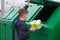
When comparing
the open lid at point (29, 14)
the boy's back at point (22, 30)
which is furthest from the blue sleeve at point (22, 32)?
the open lid at point (29, 14)

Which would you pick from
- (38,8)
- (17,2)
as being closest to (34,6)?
(38,8)

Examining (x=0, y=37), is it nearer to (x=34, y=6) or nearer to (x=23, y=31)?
(x=34, y=6)

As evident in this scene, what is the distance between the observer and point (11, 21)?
15.1ft

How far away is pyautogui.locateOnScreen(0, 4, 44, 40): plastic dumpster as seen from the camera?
4.45 metres

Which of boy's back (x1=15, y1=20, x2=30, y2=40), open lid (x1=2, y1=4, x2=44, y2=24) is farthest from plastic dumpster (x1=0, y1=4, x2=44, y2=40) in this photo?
boy's back (x1=15, y1=20, x2=30, y2=40)

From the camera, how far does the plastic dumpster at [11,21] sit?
175 inches

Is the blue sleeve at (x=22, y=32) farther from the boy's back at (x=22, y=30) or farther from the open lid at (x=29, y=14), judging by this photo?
the open lid at (x=29, y=14)

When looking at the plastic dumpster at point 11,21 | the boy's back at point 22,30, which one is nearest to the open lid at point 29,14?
the plastic dumpster at point 11,21

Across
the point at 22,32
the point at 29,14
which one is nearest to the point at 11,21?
the point at 29,14

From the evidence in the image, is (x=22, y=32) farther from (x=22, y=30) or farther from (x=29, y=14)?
(x=29, y=14)

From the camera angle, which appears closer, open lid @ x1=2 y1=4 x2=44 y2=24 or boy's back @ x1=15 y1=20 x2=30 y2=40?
boy's back @ x1=15 y1=20 x2=30 y2=40

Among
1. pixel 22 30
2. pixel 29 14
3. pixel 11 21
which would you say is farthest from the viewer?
pixel 11 21

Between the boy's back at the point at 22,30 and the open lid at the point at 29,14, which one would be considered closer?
the boy's back at the point at 22,30

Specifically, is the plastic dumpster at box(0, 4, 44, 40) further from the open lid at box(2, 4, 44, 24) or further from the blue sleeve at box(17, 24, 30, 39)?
the blue sleeve at box(17, 24, 30, 39)
